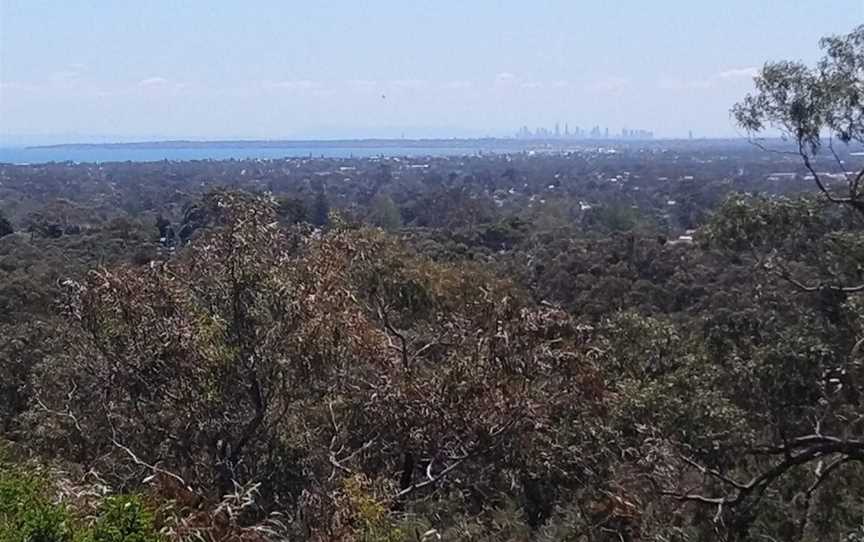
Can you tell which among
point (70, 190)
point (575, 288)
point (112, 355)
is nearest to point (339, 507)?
point (112, 355)

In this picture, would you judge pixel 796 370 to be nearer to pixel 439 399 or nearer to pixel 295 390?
pixel 439 399

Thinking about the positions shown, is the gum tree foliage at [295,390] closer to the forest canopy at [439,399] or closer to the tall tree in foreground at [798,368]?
the forest canopy at [439,399]

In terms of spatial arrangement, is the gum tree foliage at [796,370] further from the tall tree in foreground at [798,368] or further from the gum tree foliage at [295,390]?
the gum tree foliage at [295,390]

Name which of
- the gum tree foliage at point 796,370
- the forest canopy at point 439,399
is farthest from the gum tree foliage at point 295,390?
the gum tree foliage at point 796,370

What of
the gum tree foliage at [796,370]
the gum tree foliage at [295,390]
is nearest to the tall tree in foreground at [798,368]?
the gum tree foliage at [796,370]

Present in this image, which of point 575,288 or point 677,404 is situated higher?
point 677,404

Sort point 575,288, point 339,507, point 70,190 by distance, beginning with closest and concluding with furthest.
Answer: point 339,507 < point 575,288 < point 70,190

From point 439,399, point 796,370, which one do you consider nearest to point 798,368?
point 796,370

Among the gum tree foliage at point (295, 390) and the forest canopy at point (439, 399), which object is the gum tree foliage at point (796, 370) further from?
the gum tree foliage at point (295, 390)

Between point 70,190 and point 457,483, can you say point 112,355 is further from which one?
point 70,190

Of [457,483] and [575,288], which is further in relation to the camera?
[575,288]

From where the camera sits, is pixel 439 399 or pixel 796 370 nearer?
pixel 439 399
